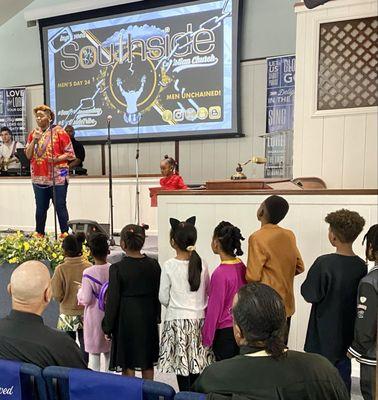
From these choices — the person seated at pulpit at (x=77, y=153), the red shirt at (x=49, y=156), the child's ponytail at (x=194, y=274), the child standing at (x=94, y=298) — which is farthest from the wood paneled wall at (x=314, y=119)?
the person seated at pulpit at (x=77, y=153)

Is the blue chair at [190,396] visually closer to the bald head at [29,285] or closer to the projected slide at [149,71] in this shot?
the bald head at [29,285]

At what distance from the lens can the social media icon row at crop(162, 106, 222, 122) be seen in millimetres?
5562

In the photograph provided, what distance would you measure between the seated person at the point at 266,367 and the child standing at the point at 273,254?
778 millimetres

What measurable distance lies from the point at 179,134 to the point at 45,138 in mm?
2792

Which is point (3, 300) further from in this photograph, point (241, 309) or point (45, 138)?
point (241, 309)

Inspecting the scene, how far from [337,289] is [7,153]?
540cm

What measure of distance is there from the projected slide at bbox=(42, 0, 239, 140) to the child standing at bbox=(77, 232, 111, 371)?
3.84 meters

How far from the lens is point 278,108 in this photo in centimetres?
538

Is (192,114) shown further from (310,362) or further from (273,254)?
(310,362)

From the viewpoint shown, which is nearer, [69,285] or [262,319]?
[262,319]

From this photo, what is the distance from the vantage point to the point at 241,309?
0.97 meters

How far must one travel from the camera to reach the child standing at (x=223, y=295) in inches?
65.2

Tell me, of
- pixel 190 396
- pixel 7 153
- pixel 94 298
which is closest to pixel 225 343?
pixel 94 298

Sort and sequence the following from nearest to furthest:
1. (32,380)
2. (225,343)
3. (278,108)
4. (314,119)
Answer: (32,380) → (225,343) → (314,119) → (278,108)
